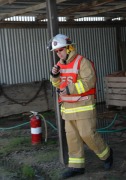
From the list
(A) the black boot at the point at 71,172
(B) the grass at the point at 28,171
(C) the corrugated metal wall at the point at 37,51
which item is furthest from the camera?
(C) the corrugated metal wall at the point at 37,51

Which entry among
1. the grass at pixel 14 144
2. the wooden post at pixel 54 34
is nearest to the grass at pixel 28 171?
the wooden post at pixel 54 34

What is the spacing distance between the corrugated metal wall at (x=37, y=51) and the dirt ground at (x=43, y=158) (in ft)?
9.02

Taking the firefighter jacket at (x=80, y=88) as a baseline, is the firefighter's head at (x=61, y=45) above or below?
above

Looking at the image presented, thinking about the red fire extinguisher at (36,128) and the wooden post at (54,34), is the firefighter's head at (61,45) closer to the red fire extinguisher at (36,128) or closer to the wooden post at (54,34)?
the wooden post at (54,34)

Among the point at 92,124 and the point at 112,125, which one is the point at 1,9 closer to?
the point at 112,125

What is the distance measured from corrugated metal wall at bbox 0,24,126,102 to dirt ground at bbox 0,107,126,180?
108 inches

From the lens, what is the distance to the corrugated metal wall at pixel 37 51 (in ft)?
35.9

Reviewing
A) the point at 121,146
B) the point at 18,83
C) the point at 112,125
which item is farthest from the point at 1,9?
the point at 121,146

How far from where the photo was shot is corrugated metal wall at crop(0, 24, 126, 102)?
35.9 ft

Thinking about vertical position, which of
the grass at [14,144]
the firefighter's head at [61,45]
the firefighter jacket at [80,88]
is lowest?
the grass at [14,144]

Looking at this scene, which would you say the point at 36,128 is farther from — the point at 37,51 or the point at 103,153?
the point at 37,51

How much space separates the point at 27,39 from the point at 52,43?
6.19m

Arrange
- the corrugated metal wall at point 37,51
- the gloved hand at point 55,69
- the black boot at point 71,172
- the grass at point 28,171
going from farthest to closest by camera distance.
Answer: the corrugated metal wall at point 37,51, the grass at point 28,171, the black boot at point 71,172, the gloved hand at point 55,69

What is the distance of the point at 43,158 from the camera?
21.0ft
